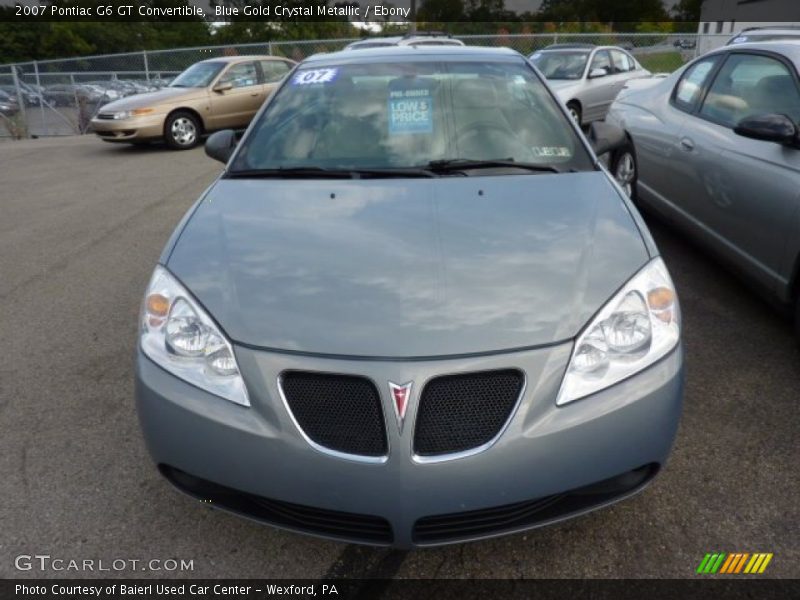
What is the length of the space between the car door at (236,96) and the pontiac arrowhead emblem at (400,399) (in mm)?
10794

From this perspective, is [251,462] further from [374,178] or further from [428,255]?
[374,178]

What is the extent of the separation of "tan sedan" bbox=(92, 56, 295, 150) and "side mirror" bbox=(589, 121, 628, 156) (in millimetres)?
9132

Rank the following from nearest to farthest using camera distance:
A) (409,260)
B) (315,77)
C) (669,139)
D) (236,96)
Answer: (409,260), (315,77), (669,139), (236,96)

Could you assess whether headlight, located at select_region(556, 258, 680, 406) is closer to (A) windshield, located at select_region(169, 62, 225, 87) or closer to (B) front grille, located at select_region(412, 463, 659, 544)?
(B) front grille, located at select_region(412, 463, 659, 544)

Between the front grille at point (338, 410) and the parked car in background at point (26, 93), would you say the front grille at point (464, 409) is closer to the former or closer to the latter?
the front grille at point (338, 410)

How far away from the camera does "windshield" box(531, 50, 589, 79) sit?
11.3 m

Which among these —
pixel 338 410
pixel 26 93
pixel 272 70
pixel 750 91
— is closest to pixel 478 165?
pixel 338 410

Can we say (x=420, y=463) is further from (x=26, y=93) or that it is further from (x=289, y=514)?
(x=26, y=93)

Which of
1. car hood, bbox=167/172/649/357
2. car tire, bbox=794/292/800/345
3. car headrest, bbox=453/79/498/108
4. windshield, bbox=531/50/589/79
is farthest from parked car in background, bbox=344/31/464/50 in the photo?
car hood, bbox=167/172/649/357

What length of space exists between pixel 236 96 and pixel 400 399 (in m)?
11.0

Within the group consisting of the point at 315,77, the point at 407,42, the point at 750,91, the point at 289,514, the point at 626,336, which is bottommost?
the point at 289,514

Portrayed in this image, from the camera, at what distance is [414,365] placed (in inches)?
68.7

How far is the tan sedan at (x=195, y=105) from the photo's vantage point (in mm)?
10680

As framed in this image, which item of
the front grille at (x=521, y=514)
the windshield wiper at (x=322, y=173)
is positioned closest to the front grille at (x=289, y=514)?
the front grille at (x=521, y=514)
